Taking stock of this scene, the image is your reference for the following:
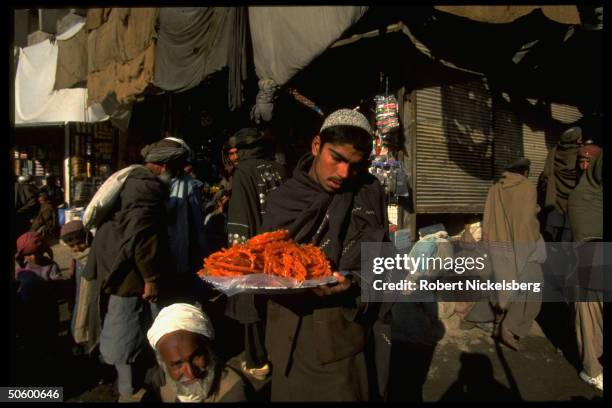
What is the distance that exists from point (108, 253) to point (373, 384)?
2420 millimetres

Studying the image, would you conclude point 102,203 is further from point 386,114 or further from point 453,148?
point 453,148

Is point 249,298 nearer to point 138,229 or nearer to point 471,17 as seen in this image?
point 138,229

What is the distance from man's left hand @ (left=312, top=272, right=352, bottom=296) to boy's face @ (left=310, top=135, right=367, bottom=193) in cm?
48

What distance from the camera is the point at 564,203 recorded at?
4750mm

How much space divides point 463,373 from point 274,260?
3.28m

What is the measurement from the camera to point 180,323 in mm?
2018

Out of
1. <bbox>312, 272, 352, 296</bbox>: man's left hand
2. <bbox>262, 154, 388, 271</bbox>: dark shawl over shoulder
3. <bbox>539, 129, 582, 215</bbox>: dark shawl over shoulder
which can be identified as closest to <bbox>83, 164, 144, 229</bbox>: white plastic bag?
<bbox>262, 154, 388, 271</bbox>: dark shawl over shoulder

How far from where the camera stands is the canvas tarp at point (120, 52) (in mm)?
6566

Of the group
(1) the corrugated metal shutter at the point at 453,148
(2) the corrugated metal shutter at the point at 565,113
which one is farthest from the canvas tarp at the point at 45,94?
(2) the corrugated metal shutter at the point at 565,113

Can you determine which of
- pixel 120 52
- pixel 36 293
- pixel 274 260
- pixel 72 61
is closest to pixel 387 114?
pixel 274 260

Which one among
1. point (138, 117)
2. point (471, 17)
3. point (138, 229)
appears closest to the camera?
point (138, 229)

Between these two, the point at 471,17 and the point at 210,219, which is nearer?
the point at 471,17

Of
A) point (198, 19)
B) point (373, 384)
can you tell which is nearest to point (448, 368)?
point (373, 384)

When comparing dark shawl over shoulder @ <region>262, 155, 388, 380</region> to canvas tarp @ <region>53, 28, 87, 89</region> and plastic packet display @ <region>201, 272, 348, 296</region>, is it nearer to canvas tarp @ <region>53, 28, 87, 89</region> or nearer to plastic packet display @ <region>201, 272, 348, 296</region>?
plastic packet display @ <region>201, 272, 348, 296</region>
